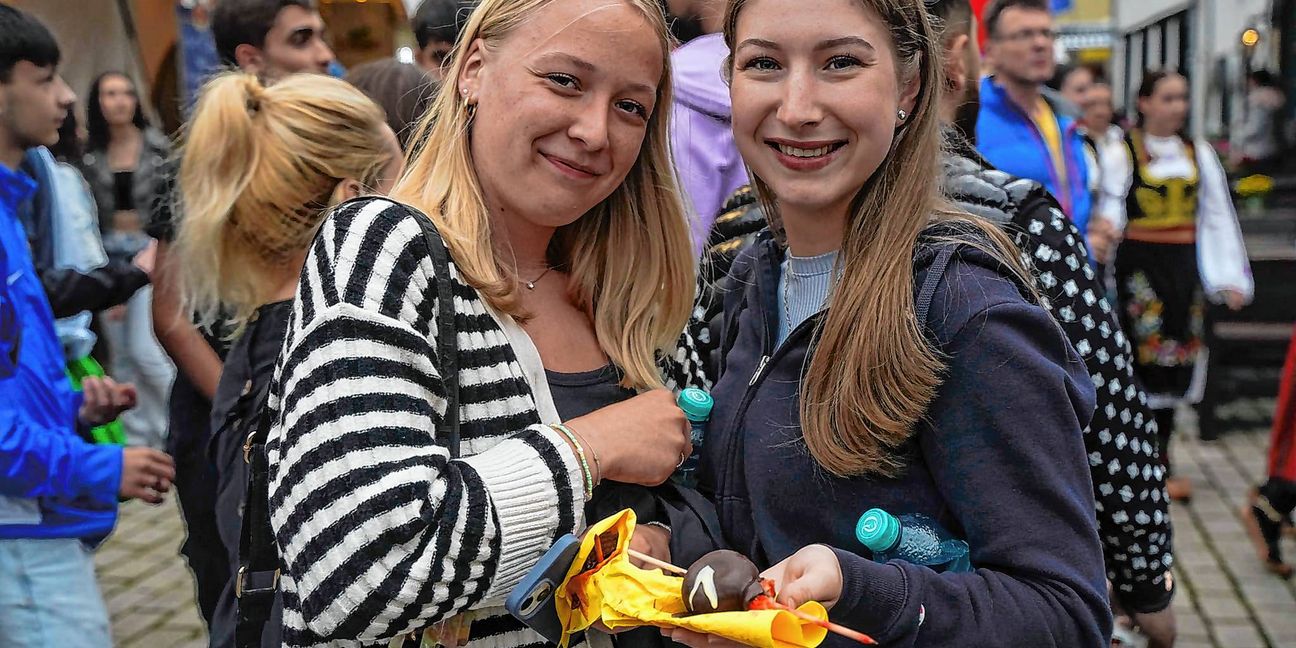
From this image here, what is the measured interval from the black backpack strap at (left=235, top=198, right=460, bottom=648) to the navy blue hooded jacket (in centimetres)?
53

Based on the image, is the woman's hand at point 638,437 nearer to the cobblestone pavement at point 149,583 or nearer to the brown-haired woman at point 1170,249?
the cobblestone pavement at point 149,583

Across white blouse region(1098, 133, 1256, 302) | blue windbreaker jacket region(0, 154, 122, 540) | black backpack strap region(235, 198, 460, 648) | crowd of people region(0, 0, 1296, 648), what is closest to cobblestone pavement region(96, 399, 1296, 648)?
white blouse region(1098, 133, 1256, 302)

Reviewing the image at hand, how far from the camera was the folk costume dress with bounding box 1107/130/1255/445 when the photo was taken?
19.7 feet

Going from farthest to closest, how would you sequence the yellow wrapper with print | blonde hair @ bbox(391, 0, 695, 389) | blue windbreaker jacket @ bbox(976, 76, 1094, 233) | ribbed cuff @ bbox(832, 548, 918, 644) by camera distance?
blue windbreaker jacket @ bbox(976, 76, 1094, 233) < blonde hair @ bbox(391, 0, 695, 389) < ribbed cuff @ bbox(832, 548, 918, 644) < the yellow wrapper with print

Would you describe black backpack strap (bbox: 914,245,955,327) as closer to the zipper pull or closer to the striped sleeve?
the zipper pull

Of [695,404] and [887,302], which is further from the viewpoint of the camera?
[695,404]

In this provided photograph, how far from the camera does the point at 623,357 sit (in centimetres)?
180

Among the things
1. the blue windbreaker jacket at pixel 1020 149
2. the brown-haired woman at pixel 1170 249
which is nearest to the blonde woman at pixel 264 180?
the blue windbreaker jacket at pixel 1020 149

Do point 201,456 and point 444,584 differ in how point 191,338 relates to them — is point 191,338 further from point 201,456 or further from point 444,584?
point 444,584

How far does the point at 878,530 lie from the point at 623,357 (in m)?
0.56

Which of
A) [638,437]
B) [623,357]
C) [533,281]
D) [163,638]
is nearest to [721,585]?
[638,437]

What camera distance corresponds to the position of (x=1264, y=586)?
481 centimetres

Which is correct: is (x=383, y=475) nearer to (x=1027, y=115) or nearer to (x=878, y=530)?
(x=878, y=530)

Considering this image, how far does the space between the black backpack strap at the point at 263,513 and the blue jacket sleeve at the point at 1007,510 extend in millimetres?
612
